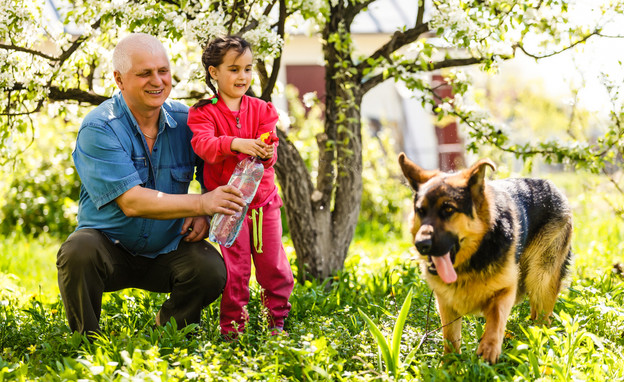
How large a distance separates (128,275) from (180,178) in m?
0.65

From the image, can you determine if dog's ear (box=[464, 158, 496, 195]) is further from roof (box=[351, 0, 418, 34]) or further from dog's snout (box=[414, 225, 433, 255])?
roof (box=[351, 0, 418, 34])

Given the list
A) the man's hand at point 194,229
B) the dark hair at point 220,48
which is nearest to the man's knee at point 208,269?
the man's hand at point 194,229

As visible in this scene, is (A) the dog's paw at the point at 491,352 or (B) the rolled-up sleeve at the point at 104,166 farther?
(B) the rolled-up sleeve at the point at 104,166

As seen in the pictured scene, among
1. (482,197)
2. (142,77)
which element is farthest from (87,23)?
(482,197)

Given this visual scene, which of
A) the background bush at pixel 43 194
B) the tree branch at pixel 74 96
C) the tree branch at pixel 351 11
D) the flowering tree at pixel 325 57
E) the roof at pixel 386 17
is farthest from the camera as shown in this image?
the roof at pixel 386 17

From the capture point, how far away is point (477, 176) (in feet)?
10.1

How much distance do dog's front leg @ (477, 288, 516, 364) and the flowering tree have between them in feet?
5.44

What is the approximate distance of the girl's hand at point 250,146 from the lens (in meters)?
3.45

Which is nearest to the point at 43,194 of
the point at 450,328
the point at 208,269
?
the point at 208,269

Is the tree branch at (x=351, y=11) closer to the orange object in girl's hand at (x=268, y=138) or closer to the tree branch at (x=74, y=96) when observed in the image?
the orange object in girl's hand at (x=268, y=138)

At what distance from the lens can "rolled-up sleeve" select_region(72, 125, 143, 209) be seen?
356 cm

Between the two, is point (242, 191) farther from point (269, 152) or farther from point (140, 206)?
point (140, 206)

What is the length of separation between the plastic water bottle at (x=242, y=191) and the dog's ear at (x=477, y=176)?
1186 mm

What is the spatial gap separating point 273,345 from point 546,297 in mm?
1703
